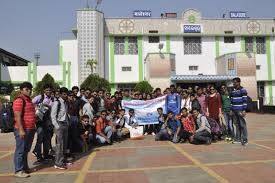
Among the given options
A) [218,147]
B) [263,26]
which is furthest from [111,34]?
[218,147]

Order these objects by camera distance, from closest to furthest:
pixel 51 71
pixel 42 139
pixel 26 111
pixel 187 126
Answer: pixel 26 111 < pixel 42 139 < pixel 187 126 < pixel 51 71

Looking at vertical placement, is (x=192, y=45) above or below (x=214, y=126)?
above

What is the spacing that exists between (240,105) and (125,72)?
32751 millimetres

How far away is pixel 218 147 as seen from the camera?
10836 millimetres

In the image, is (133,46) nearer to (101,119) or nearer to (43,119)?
(101,119)

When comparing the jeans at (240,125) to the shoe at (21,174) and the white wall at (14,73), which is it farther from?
the white wall at (14,73)

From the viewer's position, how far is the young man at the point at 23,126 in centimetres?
761

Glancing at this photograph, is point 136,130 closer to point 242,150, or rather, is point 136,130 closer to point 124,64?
point 242,150

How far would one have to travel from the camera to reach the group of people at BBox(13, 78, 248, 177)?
7945 millimetres

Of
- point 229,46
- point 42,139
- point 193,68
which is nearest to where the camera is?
point 42,139

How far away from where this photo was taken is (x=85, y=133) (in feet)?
37.1

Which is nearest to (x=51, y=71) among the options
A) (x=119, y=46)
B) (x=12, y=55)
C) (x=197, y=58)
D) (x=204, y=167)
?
(x=119, y=46)

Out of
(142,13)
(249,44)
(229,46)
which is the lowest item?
(229,46)

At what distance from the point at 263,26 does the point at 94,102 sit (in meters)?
37.4
